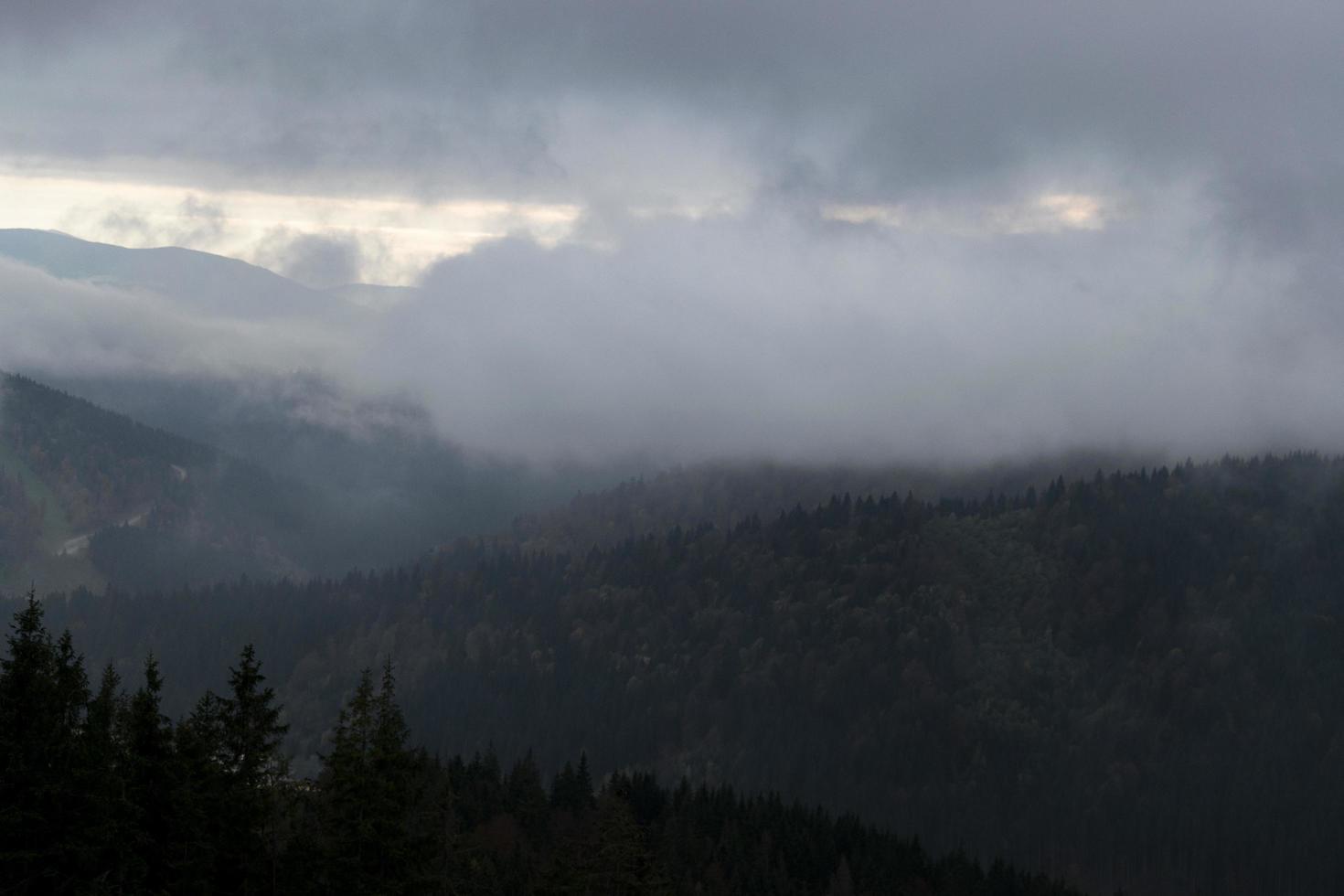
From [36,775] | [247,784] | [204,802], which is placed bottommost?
[204,802]

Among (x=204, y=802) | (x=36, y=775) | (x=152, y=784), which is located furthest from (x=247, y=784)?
(x=36, y=775)

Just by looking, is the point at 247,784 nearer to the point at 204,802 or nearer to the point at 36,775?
the point at 204,802

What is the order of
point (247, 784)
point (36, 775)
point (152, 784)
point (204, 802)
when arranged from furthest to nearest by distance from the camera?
point (247, 784) < point (204, 802) < point (152, 784) < point (36, 775)

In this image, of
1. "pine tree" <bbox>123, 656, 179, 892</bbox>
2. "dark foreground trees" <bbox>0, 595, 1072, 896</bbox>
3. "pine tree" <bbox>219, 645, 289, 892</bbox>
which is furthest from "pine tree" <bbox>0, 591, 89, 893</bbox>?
"pine tree" <bbox>219, 645, 289, 892</bbox>

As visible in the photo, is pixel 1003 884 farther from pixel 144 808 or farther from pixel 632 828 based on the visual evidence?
pixel 144 808

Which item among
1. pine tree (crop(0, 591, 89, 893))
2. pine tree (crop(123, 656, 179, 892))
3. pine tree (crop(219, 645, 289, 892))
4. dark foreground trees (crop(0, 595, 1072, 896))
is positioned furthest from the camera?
pine tree (crop(219, 645, 289, 892))

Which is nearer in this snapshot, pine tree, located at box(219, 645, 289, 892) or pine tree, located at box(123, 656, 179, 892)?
pine tree, located at box(123, 656, 179, 892)

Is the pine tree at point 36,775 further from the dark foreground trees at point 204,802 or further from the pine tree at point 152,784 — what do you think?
the pine tree at point 152,784

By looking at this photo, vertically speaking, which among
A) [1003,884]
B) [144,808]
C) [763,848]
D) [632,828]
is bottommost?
[1003,884]

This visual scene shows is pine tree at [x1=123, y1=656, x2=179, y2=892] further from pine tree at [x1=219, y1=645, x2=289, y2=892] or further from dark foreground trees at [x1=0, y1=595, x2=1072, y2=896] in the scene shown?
pine tree at [x1=219, y1=645, x2=289, y2=892]

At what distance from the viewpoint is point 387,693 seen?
57.9 metres

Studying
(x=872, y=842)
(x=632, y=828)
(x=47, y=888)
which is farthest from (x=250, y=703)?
(x=872, y=842)

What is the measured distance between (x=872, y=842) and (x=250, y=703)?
14355 centimetres

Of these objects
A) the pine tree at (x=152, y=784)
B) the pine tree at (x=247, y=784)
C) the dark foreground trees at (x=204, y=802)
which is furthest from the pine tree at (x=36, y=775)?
the pine tree at (x=247, y=784)
